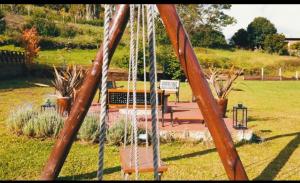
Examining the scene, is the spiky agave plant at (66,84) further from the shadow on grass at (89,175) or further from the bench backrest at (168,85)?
the bench backrest at (168,85)

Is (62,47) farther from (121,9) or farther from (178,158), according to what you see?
(121,9)

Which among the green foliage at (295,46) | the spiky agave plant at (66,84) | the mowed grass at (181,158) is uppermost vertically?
the green foliage at (295,46)

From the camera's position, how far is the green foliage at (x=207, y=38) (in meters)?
48.8

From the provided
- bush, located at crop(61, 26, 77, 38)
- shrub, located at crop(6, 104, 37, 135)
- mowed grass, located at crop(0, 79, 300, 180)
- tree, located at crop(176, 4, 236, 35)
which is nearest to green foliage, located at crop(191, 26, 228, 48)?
tree, located at crop(176, 4, 236, 35)

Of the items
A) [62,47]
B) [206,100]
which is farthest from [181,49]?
[62,47]

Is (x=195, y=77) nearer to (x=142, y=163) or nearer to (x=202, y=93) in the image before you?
(x=202, y=93)

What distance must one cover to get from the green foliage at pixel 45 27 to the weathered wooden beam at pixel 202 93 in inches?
1497

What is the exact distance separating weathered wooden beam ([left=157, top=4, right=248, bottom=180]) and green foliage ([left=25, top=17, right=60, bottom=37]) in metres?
38.0

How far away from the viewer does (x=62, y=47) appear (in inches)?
1545

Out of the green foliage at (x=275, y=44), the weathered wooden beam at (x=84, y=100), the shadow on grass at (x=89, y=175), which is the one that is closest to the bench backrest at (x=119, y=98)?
the shadow on grass at (x=89, y=175)

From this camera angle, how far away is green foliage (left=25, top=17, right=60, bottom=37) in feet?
133

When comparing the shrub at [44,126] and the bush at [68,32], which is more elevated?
the bush at [68,32]

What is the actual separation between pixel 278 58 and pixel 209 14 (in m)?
10.2

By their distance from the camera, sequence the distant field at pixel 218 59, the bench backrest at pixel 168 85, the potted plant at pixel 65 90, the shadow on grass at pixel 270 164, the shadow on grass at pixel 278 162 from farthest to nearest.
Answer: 1. the distant field at pixel 218 59
2. the bench backrest at pixel 168 85
3. the potted plant at pixel 65 90
4. the shadow on grass at pixel 278 162
5. the shadow on grass at pixel 270 164
